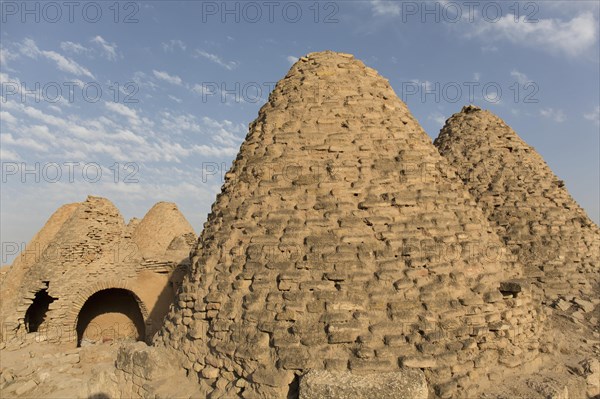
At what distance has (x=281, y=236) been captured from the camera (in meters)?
4.84

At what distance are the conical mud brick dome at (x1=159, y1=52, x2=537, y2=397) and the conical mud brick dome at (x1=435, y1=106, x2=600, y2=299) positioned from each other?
12.6 ft

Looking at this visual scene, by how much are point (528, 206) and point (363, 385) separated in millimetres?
7364

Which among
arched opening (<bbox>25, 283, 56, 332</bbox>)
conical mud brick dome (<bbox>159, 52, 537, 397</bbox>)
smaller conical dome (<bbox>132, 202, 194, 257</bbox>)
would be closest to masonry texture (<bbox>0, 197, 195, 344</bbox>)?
arched opening (<bbox>25, 283, 56, 332</bbox>)

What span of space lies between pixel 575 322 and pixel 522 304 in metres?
3.36

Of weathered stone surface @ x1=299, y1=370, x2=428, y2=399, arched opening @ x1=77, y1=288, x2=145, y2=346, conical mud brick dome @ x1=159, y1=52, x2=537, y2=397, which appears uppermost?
conical mud brick dome @ x1=159, y1=52, x2=537, y2=397

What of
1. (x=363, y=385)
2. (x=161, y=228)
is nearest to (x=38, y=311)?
(x=161, y=228)

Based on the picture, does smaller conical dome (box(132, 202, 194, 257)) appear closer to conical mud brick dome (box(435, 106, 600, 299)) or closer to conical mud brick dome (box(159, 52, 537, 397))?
conical mud brick dome (box(159, 52, 537, 397))

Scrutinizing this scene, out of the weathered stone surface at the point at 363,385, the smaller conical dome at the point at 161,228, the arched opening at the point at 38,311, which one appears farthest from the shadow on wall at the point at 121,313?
the weathered stone surface at the point at 363,385

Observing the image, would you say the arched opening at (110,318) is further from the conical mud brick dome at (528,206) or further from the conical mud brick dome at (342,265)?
the conical mud brick dome at (528,206)

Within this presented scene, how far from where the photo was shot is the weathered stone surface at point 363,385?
12.0 ft

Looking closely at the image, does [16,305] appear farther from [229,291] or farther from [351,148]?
[351,148]

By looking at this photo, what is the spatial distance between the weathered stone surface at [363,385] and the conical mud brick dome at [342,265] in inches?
5.2

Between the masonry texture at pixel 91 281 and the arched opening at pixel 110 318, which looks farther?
the arched opening at pixel 110 318

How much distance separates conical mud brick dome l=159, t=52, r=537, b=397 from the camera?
415 centimetres
